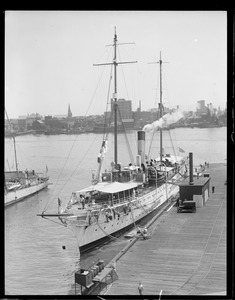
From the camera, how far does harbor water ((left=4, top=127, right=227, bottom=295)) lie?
269 inches

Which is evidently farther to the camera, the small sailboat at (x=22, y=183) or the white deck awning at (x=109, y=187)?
the white deck awning at (x=109, y=187)

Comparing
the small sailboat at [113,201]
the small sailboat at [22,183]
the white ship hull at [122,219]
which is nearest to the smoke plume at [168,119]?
the small sailboat at [113,201]

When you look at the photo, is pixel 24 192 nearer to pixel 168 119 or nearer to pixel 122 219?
pixel 122 219

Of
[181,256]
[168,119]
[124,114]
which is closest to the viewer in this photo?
[181,256]

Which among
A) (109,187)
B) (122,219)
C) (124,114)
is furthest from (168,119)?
(122,219)

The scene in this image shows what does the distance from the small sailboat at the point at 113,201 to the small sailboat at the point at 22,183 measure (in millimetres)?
800

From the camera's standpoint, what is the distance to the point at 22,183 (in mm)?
9000

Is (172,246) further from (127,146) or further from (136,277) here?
(127,146)

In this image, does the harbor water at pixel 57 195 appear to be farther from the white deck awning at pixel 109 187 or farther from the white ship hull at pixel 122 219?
the white ship hull at pixel 122 219

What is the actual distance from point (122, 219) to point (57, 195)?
1767 mm

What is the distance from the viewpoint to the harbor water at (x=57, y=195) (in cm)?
682

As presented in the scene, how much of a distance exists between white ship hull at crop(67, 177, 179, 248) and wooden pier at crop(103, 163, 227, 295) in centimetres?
160
